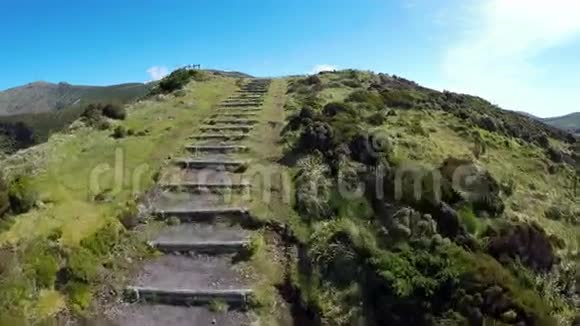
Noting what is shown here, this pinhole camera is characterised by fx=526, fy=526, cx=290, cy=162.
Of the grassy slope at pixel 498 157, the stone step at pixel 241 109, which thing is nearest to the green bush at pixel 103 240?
the grassy slope at pixel 498 157

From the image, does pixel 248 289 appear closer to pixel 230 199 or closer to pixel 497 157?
pixel 230 199

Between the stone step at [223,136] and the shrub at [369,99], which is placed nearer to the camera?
the stone step at [223,136]

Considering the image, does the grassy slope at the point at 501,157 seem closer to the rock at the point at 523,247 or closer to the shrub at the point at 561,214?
the shrub at the point at 561,214

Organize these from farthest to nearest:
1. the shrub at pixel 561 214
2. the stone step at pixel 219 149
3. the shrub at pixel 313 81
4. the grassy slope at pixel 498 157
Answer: the shrub at pixel 313 81 → the stone step at pixel 219 149 → the shrub at pixel 561 214 → the grassy slope at pixel 498 157

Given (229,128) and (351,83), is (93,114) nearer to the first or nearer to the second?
(229,128)

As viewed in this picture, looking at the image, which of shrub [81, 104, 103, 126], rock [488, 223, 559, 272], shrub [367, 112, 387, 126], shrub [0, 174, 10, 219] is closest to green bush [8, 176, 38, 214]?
shrub [0, 174, 10, 219]

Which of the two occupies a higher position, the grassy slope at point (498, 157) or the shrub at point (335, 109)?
A: the shrub at point (335, 109)

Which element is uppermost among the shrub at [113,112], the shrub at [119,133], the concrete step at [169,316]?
the shrub at [113,112]

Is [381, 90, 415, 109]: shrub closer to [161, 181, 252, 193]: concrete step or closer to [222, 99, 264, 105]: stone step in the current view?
[222, 99, 264, 105]: stone step
